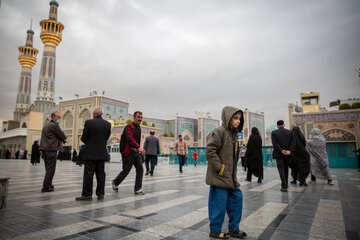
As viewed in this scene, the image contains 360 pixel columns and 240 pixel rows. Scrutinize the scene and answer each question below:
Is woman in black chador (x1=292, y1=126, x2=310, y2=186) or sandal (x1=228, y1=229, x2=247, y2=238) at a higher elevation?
woman in black chador (x1=292, y1=126, x2=310, y2=186)

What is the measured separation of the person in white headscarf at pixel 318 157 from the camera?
5.64 metres

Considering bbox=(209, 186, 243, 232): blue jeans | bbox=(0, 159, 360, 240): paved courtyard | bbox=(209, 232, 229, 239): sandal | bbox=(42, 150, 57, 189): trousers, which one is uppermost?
bbox=(42, 150, 57, 189): trousers

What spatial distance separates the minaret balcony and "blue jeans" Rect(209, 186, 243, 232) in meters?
40.4

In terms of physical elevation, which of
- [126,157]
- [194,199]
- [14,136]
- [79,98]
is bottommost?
[194,199]

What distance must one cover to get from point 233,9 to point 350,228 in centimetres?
728

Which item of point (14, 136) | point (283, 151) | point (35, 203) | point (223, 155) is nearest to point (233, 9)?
point (283, 151)

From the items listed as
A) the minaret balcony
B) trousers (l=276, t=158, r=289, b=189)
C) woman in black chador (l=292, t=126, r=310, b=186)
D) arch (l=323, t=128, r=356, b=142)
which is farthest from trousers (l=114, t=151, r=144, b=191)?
the minaret balcony

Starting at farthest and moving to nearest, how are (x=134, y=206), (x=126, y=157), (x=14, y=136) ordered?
1. (x=14, y=136)
2. (x=126, y=157)
3. (x=134, y=206)

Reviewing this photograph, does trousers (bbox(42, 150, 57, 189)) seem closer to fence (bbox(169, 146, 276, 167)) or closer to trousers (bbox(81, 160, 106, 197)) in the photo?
trousers (bbox(81, 160, 106, 197))

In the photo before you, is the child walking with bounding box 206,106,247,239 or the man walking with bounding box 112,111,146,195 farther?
the man walking with bounding box 112,111,146,195

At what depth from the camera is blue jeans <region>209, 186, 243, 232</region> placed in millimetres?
1924

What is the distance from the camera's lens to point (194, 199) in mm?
3453

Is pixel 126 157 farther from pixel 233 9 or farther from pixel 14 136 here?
pixel 14 136

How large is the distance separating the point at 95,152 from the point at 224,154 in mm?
2210
